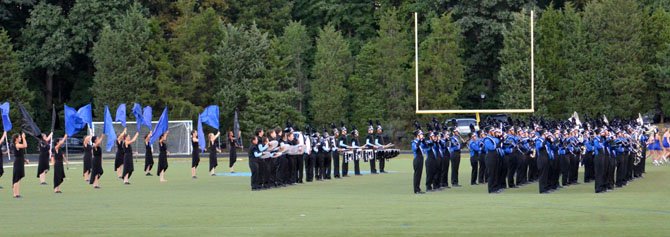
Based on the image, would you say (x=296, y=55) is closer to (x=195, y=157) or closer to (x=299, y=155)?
(x=195, y=157)

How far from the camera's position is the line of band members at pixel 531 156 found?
27.7 meters

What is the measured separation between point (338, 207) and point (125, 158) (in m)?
13.1

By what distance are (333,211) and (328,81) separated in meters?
46.0

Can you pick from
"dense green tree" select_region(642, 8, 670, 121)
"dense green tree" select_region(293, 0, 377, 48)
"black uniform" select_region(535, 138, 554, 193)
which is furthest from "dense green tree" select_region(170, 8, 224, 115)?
"black uniform" select_region(535, 138, 554, 193)

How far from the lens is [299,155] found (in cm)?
3341

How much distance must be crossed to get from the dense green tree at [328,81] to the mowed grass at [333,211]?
1349 inches

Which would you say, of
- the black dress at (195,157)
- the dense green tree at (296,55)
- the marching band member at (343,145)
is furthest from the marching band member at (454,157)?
the dense green tree at (296,55)

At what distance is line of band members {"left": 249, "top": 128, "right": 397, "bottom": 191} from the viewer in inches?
1209

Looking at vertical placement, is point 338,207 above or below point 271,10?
below

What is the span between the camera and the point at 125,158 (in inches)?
1363

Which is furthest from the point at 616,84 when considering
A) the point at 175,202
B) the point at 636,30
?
the point at 175,202

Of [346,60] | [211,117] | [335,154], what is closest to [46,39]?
[346,60]

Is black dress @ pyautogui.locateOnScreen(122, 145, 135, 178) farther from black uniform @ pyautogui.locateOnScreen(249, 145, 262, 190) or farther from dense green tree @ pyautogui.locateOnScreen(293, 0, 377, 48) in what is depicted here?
dense green tree @ pyautogui.locateOnScreen(293, 0, 377, 48)

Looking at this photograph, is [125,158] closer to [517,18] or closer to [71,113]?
[71,113]
